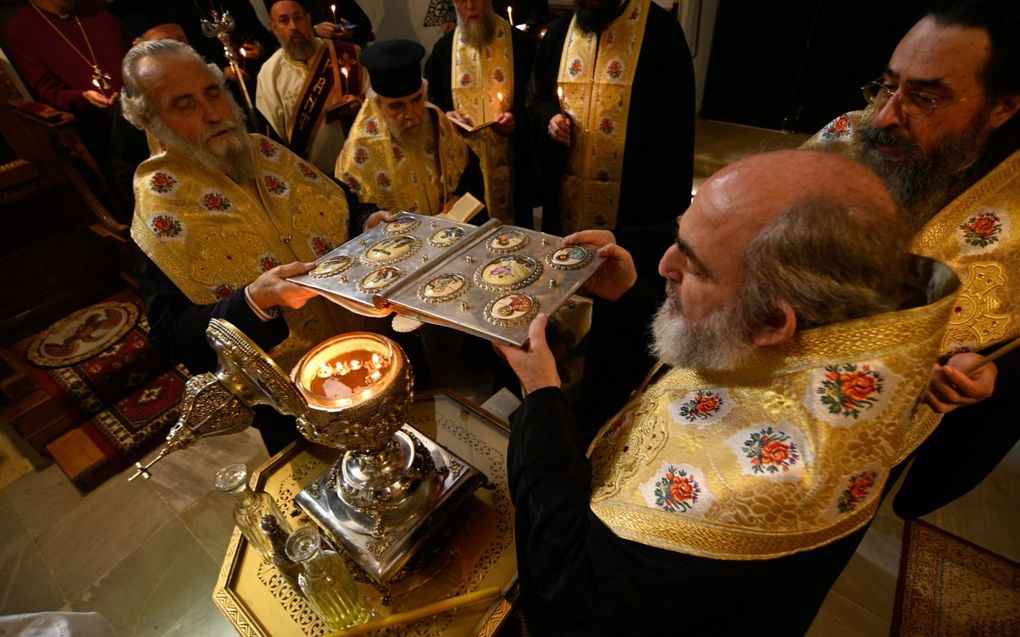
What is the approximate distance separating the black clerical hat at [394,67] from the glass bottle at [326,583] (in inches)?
89.2

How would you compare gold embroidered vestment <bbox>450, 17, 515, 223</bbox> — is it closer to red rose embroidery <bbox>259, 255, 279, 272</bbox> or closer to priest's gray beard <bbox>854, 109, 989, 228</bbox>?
red rose embroidery <bbox>259, 255, 279, 272</bbox>

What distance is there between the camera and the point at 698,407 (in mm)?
1149

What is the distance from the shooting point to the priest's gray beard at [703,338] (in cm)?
107

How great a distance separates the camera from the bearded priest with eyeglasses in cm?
148

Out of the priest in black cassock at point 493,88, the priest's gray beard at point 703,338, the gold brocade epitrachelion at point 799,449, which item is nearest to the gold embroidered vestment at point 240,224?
the priest in black cassock at point 493,88

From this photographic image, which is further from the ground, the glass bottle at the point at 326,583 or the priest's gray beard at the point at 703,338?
the priest's gray beard at the point at 703,338

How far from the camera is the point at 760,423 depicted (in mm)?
1019

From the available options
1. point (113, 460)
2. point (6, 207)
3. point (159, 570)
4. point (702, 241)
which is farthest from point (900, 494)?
point (6, 207)

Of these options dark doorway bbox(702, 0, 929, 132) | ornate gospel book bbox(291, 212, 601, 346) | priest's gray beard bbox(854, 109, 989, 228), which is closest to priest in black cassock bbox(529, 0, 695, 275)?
priest's gray beard bbox(854, 109, 989, 228)

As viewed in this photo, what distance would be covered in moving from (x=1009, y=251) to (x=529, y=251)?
1.57 m

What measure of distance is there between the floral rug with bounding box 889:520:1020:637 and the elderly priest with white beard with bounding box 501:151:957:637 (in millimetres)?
1482

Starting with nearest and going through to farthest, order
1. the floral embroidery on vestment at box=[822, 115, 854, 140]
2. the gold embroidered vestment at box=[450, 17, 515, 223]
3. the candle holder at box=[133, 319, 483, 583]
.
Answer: the candle holder at box=[133, 319, 483, 583] < the floral embroidery on vestment at box=[822, 115, 854, 140] < the gold embroidered vestment at box=[450, 17, 515, 223]

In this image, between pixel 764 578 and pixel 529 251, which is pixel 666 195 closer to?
pixel 529 251

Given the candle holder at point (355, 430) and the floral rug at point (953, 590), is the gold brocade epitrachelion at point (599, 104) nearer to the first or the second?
the candle holder at point (355, 430)
